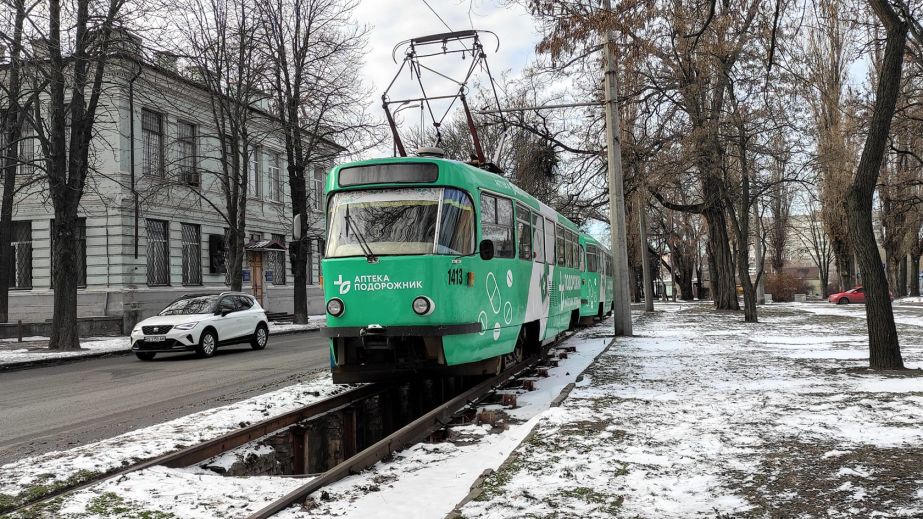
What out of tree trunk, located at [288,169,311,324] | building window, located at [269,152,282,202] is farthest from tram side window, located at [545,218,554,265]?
building window, located at [269,152,282,202]

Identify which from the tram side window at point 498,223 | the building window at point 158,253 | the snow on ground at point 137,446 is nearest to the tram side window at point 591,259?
the tram side window at point 498,223

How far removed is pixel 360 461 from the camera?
5684mm

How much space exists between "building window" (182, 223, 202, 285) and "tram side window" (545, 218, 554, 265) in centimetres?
2026

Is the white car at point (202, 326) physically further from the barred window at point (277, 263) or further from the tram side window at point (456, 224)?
the barred window at point (277, 263)

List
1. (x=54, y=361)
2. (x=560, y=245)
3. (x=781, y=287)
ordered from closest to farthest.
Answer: (x=560, y=245) < (x=54, y=361) < (x=781, y=287)

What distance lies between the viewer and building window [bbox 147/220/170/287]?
1080 inches

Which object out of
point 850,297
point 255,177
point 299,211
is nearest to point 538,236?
point 299,211

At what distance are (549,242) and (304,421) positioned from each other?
6.85m

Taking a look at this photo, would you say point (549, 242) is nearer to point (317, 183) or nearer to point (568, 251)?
point (568, 251)

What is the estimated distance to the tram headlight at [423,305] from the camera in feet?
27.2

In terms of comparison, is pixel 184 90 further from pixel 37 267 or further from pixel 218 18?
pixel 37 267

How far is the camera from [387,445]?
617cm

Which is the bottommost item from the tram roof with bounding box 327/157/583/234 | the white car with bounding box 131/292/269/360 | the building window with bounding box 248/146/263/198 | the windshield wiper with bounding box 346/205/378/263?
the white car with bounding box 131/292/269/360

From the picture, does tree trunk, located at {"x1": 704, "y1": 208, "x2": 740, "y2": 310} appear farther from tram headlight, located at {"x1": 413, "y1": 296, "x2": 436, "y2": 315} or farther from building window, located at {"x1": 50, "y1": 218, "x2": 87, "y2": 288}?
building window, located at {"x1": 50, "y1": 218, "x2": 87, "y2": 288}
